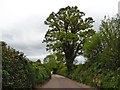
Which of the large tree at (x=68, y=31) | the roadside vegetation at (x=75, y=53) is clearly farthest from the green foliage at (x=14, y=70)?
the large tree at (x=68, y=31)

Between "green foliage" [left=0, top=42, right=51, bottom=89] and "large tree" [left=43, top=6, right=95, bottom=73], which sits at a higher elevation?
"large tree" [left=43, top=6, right=95, bottom=73]

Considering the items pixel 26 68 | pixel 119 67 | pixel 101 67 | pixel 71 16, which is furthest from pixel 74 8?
pixel 26 68

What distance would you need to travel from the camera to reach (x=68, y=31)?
190 feet

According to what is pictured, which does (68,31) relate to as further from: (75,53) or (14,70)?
(14,70)

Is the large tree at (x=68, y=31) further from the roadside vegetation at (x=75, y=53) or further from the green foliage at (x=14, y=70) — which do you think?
the green foliage at (x=14, y=70)

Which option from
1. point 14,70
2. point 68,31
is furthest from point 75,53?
point 14,70

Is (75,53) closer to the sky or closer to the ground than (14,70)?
closer to the sky

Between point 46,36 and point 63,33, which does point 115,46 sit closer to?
point 63,33

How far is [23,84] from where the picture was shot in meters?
18.7

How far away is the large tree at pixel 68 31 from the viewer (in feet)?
186

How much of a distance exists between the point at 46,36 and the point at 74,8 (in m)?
7.43

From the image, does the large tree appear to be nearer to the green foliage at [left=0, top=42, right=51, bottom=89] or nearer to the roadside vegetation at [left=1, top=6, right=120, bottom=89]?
the roadside vegetation at [left=1, top=6, right=120, bottom=89]

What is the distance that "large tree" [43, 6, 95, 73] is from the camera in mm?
56716

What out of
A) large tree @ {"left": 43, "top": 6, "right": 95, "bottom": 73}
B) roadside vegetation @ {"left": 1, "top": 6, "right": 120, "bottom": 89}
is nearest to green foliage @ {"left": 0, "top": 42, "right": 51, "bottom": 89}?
roadside vegetation @ {"left": 1, "top": 6, "right": 120, "bottom": 89}
